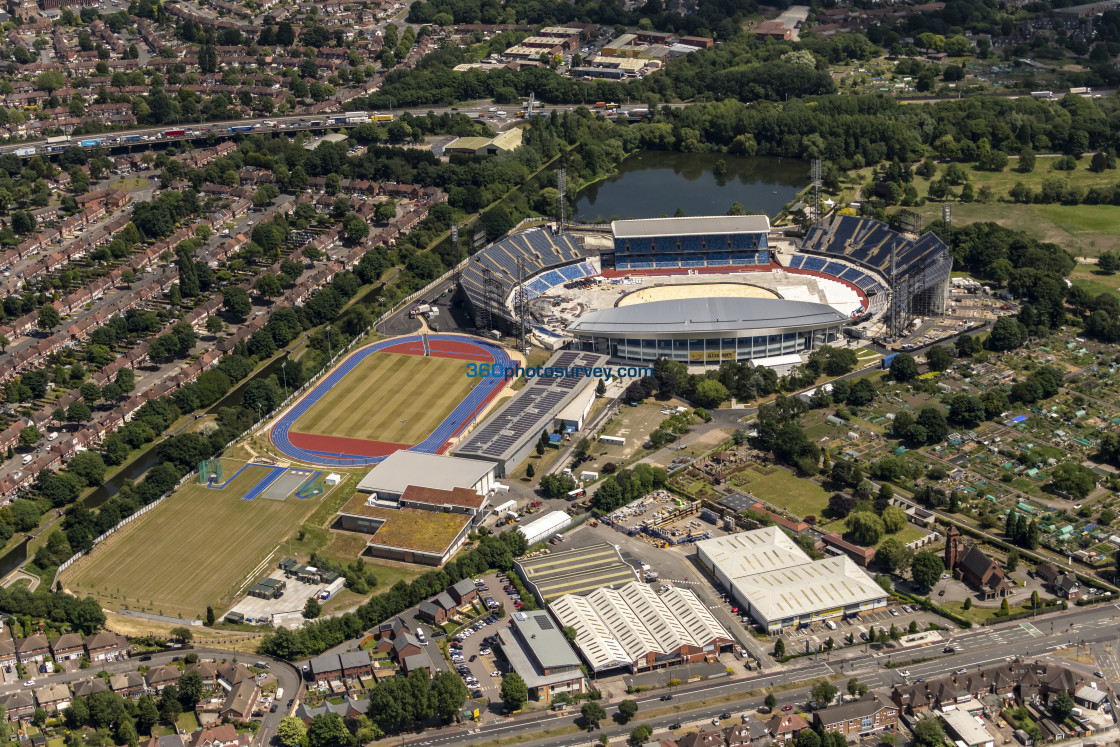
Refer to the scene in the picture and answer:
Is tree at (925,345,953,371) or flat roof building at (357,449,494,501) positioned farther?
tree at (925,345,953,371)

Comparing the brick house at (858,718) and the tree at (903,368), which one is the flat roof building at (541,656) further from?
the tree at (903,368)

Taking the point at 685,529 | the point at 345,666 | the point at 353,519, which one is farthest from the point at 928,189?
the point at 345,666

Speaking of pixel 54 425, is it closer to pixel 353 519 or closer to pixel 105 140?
pixel 353 519

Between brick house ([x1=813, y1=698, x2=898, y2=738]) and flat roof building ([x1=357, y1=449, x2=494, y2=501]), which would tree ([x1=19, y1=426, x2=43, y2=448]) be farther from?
brick house ([x1=813, y1=698, x2=898, y2=738])

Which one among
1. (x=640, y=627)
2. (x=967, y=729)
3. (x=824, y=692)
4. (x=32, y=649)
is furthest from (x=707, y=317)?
(x=32, y=649)

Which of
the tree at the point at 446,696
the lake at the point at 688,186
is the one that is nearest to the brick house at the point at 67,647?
the tree at the point at 446,696

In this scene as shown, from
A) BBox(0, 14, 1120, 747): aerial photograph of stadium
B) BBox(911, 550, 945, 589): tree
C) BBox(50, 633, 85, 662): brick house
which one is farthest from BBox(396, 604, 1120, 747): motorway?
BBox(50, 633, 85, 662): brick house
